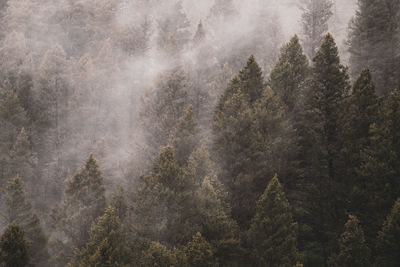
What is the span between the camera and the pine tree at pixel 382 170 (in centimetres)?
1461

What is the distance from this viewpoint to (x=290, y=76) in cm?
2019

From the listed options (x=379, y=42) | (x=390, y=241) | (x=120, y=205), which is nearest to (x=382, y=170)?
(x=390, y=241)

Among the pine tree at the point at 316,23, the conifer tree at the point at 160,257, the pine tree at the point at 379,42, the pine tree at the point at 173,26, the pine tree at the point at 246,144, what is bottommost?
the conifer tree at the point at 160,257

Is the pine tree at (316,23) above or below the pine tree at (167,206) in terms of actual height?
above

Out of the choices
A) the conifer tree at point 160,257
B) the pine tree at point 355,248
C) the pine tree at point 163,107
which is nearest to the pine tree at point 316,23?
the pine tree at point 163,107

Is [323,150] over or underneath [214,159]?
over

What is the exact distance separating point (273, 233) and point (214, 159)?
620cm

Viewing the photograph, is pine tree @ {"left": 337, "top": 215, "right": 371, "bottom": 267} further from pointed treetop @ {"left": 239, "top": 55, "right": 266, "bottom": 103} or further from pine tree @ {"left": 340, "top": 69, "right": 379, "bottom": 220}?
pointed treetop @ {"left": 239, "top": 55, "right": 266, "bottom": 103}

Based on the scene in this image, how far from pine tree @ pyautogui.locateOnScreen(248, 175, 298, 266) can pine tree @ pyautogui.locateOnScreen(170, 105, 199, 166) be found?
7.42 metres

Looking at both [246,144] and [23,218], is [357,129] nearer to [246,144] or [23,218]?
[246,144]

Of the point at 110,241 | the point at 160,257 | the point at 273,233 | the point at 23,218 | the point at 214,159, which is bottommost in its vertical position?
the point at 160,257

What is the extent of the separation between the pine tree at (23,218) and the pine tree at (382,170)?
2171cm

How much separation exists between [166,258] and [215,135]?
8.05m

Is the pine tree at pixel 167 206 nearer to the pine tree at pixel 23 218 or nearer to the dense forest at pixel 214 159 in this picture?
the dense forest at pixel 214 159
